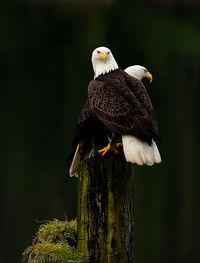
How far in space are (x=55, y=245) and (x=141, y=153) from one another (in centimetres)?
80

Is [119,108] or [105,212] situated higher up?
[119,108]

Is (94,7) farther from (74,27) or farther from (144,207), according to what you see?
(144,207)

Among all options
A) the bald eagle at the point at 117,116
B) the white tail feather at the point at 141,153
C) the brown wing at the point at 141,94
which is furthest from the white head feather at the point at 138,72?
the white tail feather at the point at 141,153

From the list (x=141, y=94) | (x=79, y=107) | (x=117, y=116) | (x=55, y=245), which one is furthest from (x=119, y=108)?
(x=79, y=107)

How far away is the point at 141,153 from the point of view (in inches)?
195

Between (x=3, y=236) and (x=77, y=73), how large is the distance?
1609 centimetres

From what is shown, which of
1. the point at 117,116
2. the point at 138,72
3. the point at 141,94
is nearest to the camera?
the point at 117,116

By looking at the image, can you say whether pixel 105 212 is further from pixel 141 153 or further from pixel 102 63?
pixel 102 63

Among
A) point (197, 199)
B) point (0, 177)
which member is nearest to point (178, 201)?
point (197, 199)

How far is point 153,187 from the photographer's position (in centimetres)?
1462

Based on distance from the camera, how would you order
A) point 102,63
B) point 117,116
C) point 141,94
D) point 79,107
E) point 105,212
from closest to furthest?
1. point 105,212
2. point 117,116
3. point 141,94
4. point 102,63
5. point 79,107

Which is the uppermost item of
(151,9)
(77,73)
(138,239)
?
(151,9)

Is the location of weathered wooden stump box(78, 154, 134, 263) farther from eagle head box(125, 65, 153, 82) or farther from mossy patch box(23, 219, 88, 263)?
eagle head box(125, 65, 153, 82)

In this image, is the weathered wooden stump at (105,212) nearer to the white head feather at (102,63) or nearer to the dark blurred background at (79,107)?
the white head feather at (102,63)
